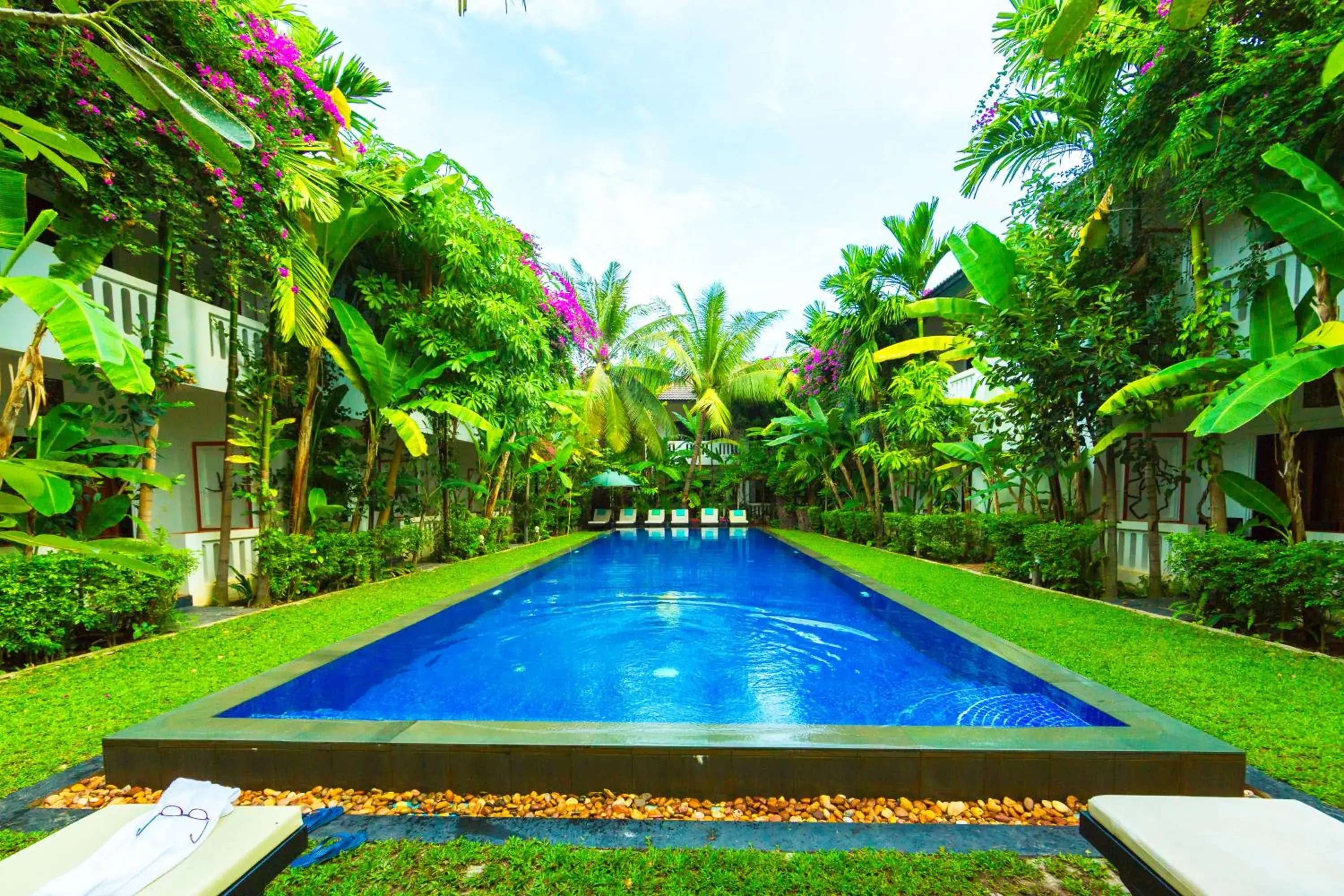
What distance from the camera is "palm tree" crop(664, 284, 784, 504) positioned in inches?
803

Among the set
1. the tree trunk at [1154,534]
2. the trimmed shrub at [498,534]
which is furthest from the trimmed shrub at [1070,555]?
the trimmed shrub at [498,534]

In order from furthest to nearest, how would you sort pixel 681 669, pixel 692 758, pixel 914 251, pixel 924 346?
1. pixel 914 251
2. pixel 924 346
3. pixel 681 669
4. pixel 692 758

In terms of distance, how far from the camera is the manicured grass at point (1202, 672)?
3205mm

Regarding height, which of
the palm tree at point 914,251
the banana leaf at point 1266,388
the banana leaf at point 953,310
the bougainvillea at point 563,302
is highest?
the palm tree at point 914,251

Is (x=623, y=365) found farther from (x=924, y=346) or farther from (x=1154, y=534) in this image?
(x=1154, y=534)

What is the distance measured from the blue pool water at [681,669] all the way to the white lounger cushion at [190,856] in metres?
1.95

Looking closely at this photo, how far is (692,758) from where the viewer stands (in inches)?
118

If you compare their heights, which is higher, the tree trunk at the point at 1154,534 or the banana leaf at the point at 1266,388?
the banana leaf at the point at 1266,388

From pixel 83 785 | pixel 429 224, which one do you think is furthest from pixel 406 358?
pixel 83 785

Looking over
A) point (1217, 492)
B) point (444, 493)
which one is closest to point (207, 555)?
point (444, 493)

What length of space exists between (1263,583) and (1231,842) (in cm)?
490

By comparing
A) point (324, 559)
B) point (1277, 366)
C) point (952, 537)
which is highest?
point (1277, 366)

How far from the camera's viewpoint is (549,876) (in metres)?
2.36

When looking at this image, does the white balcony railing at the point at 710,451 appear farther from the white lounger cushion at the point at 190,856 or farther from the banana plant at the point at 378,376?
the white lounger cushion at the point at 190,856
